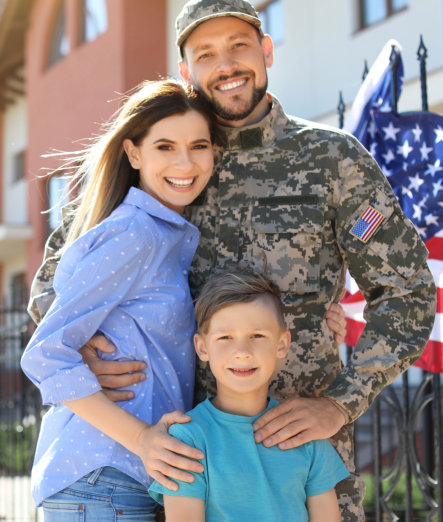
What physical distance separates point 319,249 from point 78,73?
12.0 metres

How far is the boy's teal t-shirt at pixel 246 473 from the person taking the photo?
216cm

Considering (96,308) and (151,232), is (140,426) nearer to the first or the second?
(96,308)

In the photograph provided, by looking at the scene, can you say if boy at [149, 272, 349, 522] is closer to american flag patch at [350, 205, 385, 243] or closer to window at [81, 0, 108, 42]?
american flag patch at [350, 205, 385, 243]

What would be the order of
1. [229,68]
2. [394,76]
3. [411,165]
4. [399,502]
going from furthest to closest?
[399,502] → [394,76] → [411,165] → [229,68]

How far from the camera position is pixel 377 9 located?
30.7 ft

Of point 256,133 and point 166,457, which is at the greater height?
point 256,133

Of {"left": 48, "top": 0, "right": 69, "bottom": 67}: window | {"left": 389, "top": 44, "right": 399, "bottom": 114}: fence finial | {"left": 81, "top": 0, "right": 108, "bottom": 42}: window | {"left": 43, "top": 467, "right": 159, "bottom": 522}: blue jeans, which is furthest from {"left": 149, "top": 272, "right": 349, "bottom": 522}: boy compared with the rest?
{"left": 48, "top": 0, "right": 69, "bottom": 67}: window

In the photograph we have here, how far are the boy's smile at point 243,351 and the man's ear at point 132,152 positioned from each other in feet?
2.31

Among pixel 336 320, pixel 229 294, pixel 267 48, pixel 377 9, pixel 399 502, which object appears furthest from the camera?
pixel 377 9

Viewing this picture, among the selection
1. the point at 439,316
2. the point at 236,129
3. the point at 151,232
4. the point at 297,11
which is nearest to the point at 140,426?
the point at 151,232


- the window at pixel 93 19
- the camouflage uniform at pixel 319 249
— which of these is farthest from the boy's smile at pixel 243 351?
the window at pixel 93 19

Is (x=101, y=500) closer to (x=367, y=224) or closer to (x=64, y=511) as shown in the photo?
(x=64, y=511)

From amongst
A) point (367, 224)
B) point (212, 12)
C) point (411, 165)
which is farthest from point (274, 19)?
point (367, 224)

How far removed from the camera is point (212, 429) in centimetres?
226
